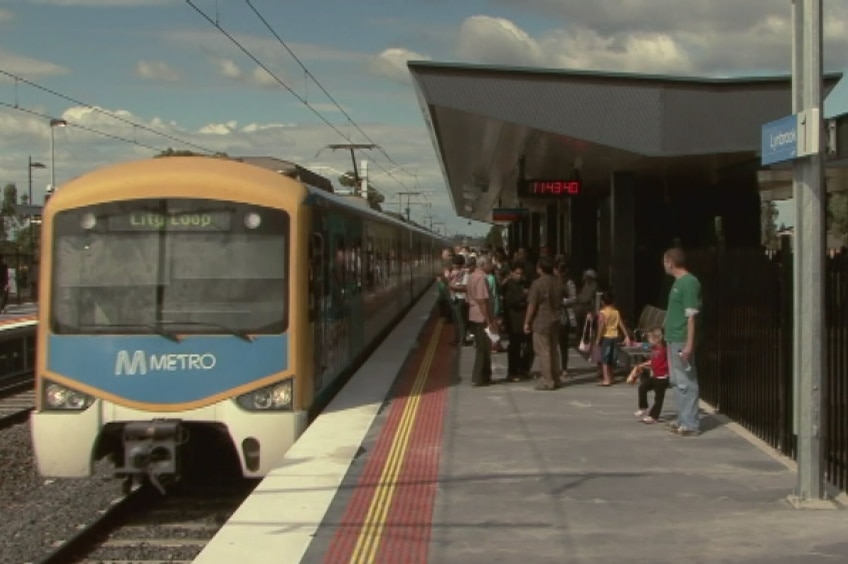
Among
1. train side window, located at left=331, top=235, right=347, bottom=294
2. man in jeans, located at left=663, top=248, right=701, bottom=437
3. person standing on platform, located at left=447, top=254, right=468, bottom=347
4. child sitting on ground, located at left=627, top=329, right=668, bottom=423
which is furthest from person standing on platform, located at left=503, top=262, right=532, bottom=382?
man in jeans, located at left=663, top=248, right=701, bottom=437

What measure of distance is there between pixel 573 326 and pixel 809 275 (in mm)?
10510

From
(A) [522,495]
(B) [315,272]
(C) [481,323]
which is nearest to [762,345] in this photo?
(A) [522,495]

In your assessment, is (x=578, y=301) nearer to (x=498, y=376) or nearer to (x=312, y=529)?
(x=498, y=376)

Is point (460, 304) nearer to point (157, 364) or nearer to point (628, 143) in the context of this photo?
point (628, 143)

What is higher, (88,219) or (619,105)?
(619,105)

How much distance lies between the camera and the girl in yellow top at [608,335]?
→ 14.0 m

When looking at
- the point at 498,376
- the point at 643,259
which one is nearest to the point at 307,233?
the point at 498,376

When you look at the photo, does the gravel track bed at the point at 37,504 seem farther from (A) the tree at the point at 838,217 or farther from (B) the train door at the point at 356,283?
(A) the tree at the point at 838,217

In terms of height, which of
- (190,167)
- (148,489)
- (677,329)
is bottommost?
(148,489)

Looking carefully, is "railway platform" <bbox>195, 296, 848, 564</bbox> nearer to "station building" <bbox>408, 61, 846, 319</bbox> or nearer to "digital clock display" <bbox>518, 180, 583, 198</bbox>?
"station building" <bbox>408, 61, 846, 319</bbox>

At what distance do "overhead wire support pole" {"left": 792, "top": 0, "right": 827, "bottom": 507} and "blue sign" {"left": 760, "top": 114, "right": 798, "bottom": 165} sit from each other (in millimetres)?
67

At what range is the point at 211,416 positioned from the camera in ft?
30.2

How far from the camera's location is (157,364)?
30.3ft

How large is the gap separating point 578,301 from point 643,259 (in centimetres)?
955
